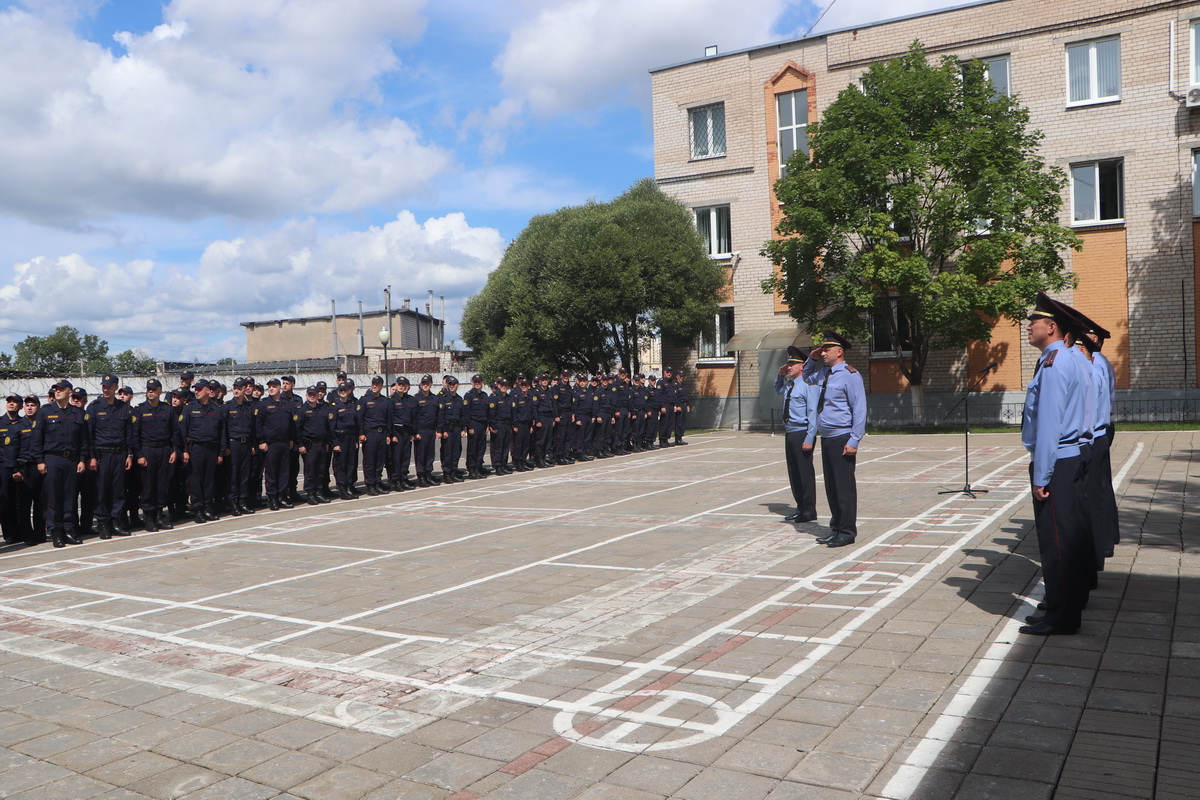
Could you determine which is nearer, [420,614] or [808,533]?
[420,614]

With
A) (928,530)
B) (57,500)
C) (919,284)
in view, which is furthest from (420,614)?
(919,284)

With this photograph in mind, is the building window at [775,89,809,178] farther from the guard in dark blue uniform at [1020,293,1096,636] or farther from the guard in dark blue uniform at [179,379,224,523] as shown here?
the guard in dark blue uniform at [1020,293,1096,636]

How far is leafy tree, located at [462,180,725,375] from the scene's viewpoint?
98.4 ft

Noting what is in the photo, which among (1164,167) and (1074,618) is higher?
(1164,167)

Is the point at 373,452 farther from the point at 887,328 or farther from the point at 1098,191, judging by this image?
the point at 1098,191

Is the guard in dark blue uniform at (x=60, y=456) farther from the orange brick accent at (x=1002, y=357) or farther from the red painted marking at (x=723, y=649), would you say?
the orange brick accent at (x=1002, y=357)

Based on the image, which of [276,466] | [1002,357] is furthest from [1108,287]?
[276,466]

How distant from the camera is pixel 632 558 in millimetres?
9234

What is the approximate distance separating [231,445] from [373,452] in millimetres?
2707

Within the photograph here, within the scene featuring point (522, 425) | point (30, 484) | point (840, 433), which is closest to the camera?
point (840, 433)

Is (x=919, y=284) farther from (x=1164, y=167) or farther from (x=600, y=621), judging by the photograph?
(x=600, y=621)

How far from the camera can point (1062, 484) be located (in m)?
5.98

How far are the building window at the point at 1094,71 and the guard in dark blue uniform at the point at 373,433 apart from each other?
71.8ft

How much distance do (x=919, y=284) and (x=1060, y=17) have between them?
9.71 meters
